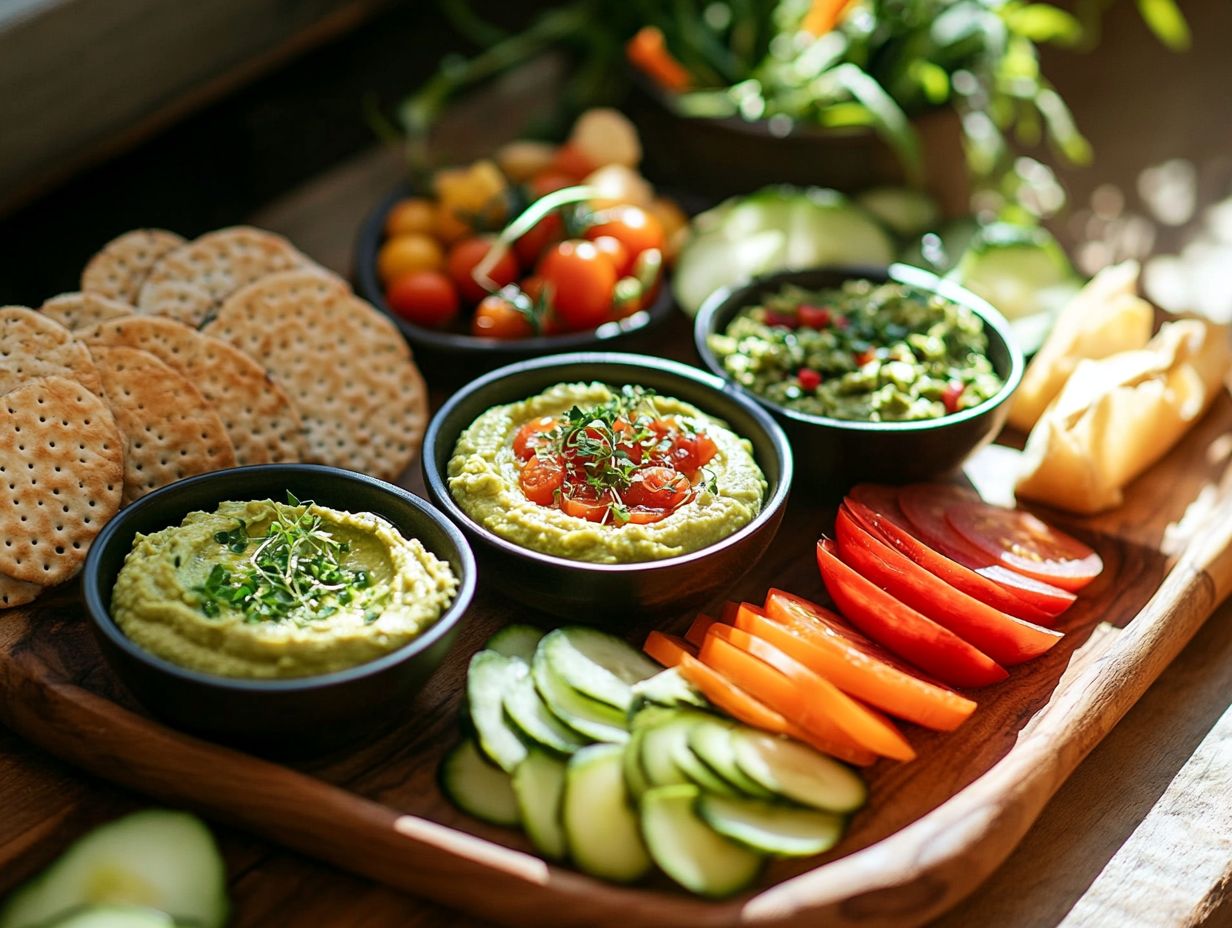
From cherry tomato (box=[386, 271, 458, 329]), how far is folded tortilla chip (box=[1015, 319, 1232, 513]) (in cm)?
182

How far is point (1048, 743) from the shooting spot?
262 centimetres

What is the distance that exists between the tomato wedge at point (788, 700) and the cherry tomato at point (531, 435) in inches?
28.3

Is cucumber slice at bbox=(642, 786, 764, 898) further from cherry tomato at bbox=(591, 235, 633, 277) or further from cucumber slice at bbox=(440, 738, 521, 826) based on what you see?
cherry tomato at bbox=(591, 235, 633, 277)

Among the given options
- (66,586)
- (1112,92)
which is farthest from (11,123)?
(1112,92)

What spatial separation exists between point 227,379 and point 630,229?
1.45m

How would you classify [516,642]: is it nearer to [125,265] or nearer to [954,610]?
[954,610]

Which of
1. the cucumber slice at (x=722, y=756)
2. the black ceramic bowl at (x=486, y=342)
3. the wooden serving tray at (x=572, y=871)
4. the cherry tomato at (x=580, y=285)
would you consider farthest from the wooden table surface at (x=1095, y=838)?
the cherry tomato at (x=580, y=285)

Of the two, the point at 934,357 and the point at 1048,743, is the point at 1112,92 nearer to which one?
the point at 934,357

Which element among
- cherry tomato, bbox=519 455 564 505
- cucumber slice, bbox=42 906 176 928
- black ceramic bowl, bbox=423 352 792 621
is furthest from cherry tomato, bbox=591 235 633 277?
cucumber slice, bbox=42 906 176 928

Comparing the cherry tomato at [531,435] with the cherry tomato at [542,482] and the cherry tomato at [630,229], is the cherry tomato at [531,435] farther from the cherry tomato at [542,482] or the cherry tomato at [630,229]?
the cherry tomato at [630,229]

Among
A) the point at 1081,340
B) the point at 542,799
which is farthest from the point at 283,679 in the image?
the point at 1081,340

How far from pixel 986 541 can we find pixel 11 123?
2.98 meters

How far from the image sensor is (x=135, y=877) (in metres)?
2.26

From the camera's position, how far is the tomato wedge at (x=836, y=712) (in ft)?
8.16
